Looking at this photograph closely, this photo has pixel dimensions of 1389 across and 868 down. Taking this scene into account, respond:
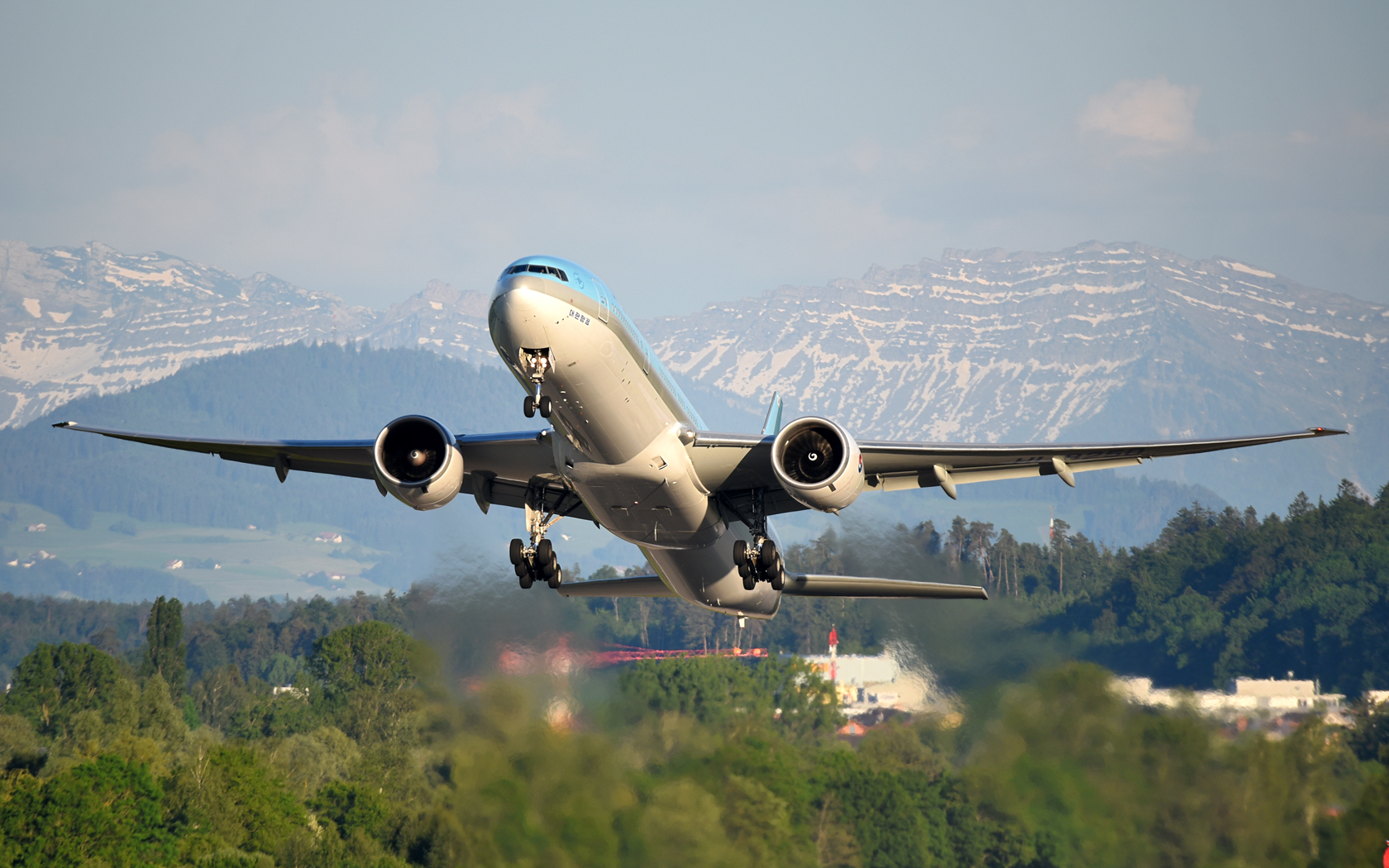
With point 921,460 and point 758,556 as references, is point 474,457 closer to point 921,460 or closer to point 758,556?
point 758,556

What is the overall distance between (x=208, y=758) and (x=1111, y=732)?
3475 cm

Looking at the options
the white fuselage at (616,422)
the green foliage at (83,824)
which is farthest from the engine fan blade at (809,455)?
the green foliage at (83,824)

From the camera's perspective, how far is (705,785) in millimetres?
39062

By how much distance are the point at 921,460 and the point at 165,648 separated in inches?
3470

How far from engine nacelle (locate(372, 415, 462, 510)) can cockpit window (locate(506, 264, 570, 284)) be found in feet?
15.7

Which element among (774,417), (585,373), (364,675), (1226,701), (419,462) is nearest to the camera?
(585,373)

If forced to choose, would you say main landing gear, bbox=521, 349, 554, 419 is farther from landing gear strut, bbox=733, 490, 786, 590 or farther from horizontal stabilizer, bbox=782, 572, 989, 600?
horizontal stabilizer, bbox=782, 572, 989, 600

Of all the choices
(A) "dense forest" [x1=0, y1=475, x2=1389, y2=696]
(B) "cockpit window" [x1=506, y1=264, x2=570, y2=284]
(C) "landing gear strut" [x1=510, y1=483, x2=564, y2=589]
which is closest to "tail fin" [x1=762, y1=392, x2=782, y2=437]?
(A) "dense forest" [x1=0, y1=475, x2=1389, y2=696]

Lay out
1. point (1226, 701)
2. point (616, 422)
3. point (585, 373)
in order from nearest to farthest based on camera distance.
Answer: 1. point (585, 373)
2. point (616, 422)
3. point (1226, 701)

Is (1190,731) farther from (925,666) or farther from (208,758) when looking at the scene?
(208,758)

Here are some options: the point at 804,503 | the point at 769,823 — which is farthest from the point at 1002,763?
the point at 804,503

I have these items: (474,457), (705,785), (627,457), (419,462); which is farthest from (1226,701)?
(419,462)

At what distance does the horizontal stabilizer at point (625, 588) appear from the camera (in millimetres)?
30169

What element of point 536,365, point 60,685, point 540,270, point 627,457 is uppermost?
point 540,270
